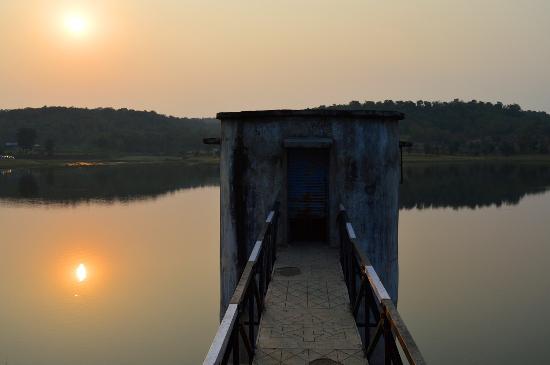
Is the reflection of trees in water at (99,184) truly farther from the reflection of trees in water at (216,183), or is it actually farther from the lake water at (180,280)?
the lake water at (180,280)

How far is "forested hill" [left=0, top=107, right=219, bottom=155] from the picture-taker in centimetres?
14038

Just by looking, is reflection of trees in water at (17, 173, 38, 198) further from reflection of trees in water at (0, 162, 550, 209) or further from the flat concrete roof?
the flat concrete roof

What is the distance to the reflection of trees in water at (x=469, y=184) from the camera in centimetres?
5706

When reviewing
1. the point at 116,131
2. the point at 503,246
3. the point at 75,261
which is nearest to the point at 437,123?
the point at 116,131

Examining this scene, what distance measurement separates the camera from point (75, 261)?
107ft

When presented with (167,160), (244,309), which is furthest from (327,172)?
(167,160)

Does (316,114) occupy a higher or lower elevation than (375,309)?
higher

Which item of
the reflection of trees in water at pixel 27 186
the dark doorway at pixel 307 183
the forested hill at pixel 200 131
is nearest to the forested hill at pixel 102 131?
the forested hill at pixel 200 131

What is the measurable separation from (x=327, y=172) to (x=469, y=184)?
2576 inches

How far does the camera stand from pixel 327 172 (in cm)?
1149

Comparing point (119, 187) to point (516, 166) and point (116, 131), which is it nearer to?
point (516, 166)

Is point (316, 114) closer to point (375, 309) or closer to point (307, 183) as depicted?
point (307, 183)

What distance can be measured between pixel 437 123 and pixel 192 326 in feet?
406

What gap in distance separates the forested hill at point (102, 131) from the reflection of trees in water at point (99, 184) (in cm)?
3944
